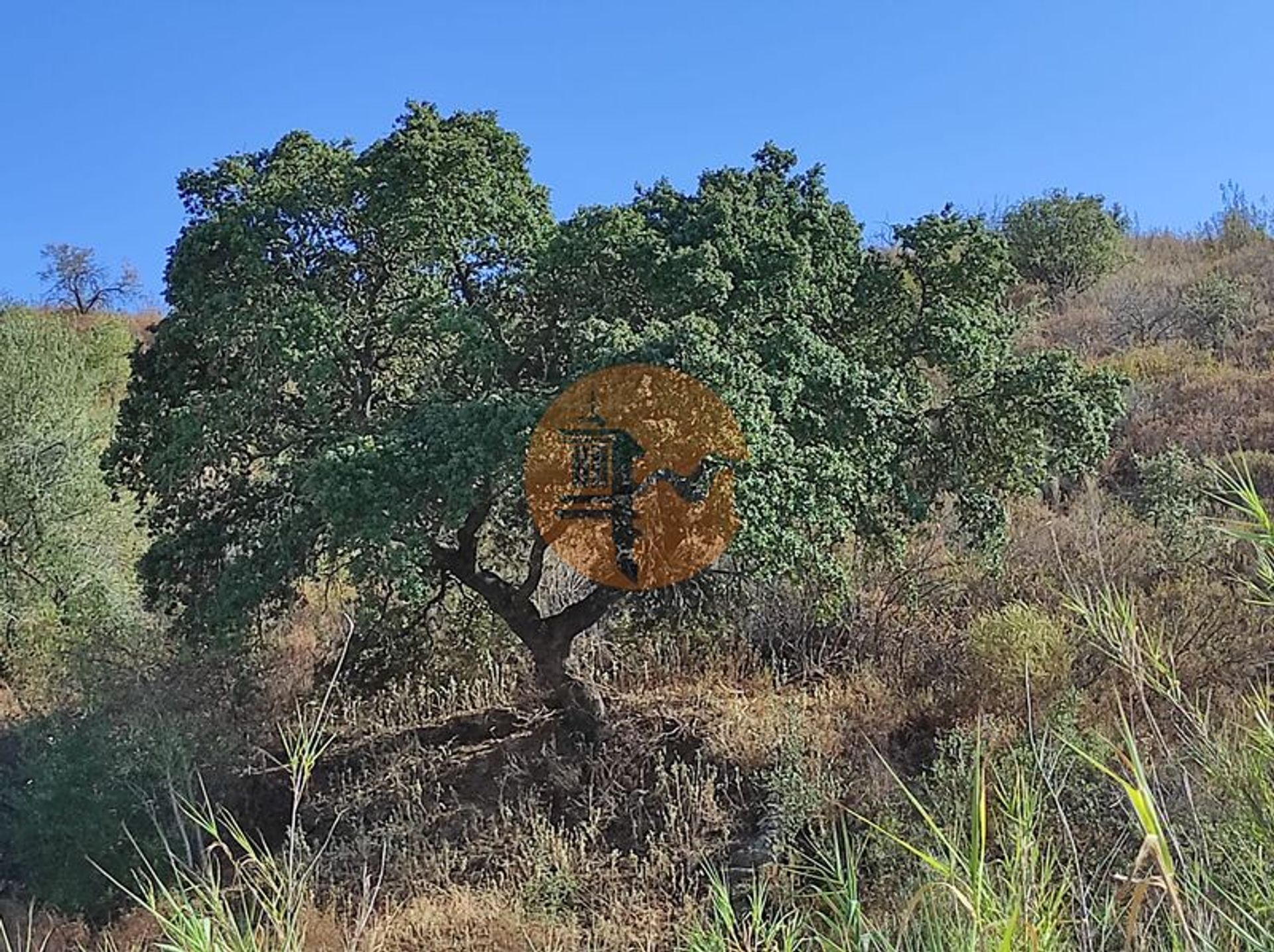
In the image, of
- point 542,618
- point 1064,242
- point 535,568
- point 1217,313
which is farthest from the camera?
point 1064,242

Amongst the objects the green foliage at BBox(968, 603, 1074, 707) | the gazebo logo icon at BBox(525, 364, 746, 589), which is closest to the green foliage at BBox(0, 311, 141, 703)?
the gazebo logo icon at BBox(525, 364, 746, 589)

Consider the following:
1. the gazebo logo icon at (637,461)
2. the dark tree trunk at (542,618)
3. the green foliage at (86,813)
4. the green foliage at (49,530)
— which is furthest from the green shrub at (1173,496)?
the green foliage at (49,530)

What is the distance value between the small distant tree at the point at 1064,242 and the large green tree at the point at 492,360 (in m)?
12.2

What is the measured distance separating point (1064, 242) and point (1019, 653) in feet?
44.9

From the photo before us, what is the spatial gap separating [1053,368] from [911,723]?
2653 millimetres

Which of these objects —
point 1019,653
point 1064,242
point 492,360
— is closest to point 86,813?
point 492,360

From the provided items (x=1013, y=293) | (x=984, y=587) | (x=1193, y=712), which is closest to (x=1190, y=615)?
(x=984, y=587)

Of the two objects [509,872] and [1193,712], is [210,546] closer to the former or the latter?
[509,872]

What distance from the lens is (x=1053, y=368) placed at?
7.32 metres

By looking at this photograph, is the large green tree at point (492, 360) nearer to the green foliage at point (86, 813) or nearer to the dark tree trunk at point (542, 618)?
the dark tree trunk at point (542, 618)

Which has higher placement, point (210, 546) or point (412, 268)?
point (412, 268)

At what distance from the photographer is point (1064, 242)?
1920 cm

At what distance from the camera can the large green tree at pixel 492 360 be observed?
6.55 m

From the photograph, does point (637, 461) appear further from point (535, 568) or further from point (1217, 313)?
point (1217, 313)
